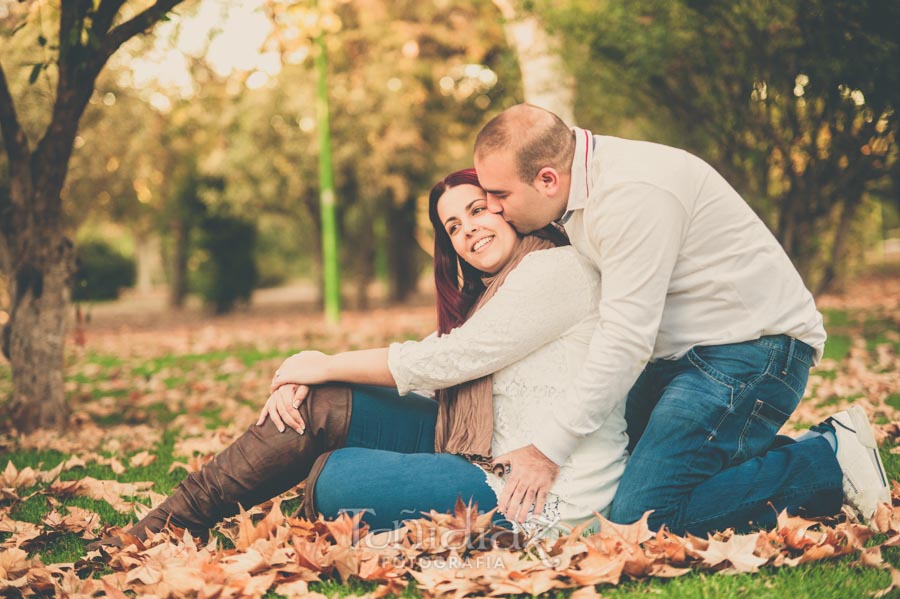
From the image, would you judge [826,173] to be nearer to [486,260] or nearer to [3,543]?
[486,260]

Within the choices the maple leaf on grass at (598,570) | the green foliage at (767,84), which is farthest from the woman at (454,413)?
the green foliage at (767,84)

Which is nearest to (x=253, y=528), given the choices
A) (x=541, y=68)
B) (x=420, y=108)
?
(x=541, y=68)

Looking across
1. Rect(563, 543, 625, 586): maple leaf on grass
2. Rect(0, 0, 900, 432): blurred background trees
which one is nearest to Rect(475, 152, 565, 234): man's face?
Rect(563, 543, 625, 586): maple leaf on grass

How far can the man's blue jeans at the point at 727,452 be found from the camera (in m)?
2.96

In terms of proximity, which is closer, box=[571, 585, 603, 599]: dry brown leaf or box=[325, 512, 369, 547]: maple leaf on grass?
box=[571, 585, 603, 599]: dry brown leaf

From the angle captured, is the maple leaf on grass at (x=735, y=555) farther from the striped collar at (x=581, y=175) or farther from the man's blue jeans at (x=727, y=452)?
the striped collar at (x=581, y=175)

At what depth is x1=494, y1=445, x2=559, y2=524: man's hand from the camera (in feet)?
9.51

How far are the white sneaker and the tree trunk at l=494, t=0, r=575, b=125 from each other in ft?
30.1

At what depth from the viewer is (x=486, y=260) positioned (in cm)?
329

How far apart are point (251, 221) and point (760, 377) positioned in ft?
62.6

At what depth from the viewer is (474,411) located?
3088 millimetres

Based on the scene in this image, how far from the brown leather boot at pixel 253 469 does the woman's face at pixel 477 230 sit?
30.2 inches

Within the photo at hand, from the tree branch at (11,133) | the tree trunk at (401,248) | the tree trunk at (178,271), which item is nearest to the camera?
the tree branch at (11,133)

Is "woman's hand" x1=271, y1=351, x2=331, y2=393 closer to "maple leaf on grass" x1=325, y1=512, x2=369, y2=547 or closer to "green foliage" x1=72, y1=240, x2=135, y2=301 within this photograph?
"maple leaf on grass" x1=325, y1=512, x2=369, y2=547
